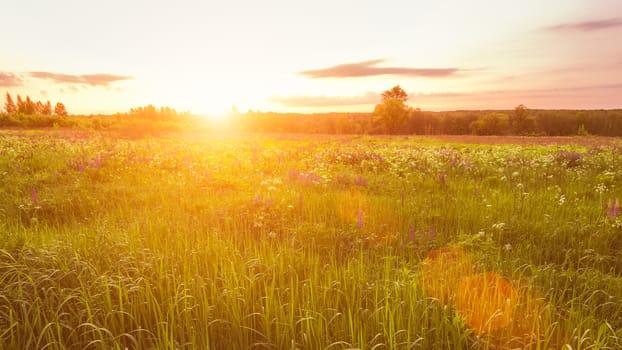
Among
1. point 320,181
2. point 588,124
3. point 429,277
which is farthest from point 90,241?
point 588,124

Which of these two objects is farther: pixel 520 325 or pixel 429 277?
pixel 429 277

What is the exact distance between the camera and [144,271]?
388 centimetres

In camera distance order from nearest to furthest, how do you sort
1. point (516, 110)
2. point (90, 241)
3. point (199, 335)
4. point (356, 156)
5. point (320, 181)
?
point (199, 335)
point (90, 241)
point (320, 181)
point (356, 156)
point (516, 110)

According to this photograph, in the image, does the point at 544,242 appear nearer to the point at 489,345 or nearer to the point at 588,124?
the point at 489,345

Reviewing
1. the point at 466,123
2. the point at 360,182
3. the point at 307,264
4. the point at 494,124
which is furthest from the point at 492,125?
the point at 307,264

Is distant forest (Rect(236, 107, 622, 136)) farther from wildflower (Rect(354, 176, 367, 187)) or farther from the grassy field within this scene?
the grassy field

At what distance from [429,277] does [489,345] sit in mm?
1153

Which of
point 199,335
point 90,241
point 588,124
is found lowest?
point 199,335

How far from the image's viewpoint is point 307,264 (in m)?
4.14

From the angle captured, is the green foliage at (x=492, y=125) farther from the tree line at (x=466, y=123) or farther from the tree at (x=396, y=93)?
the tree at (x=396, y=93)

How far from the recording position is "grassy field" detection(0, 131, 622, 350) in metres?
2.88

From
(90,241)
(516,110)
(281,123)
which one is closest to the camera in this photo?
(90,241)

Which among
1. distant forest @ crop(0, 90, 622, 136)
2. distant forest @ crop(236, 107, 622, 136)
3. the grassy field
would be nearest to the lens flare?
the grassy field

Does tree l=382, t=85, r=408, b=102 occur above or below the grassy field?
above
